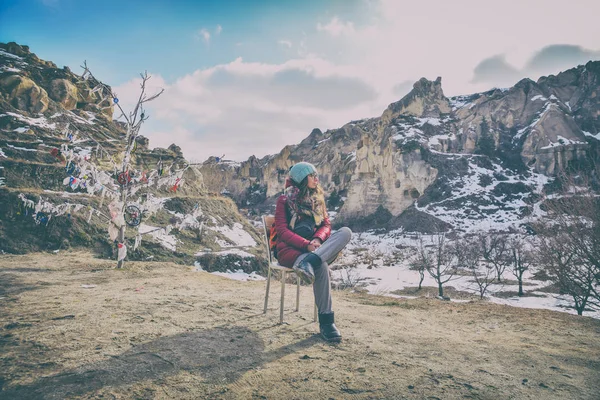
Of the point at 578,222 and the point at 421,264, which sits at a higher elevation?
the point at 578,222

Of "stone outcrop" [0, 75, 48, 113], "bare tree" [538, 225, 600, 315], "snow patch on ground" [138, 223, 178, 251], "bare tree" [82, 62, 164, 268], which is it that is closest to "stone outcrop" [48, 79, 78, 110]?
"stone outcrop" [0, 75, 48, 113]

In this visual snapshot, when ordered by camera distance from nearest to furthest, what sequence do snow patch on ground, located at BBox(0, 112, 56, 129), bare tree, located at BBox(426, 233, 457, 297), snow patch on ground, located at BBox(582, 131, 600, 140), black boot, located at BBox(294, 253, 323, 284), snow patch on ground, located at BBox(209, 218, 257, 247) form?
black boot, located at BBox(294, 253, 323, 284) < snow patch on ground, located at BBox(209, 218, 257, 247) < snow patch on ground, located at BBox(0, 112, 56, 129) < bare tree, located at BBox(426, 233, 457, 297) < snow patch on ground, located at BBox(582, 131, 600, 140)

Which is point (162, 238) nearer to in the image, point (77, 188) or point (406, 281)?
point (77, 188)

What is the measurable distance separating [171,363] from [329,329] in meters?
1.43

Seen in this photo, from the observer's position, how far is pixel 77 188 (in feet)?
47.6

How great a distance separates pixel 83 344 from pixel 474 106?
116055 millimetres

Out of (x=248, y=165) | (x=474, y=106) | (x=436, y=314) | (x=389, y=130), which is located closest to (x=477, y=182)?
(x=389, y=130)

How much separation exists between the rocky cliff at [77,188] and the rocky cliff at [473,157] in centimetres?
3796

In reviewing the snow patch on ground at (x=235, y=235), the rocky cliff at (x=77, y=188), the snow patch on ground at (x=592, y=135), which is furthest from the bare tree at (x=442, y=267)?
the snow patch on ground at (x=592, y=135)

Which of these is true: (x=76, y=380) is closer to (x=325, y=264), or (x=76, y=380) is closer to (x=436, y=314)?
(x=325, y=264)

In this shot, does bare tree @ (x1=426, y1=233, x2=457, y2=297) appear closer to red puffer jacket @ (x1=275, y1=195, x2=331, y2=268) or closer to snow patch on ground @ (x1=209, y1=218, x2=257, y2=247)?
snow patch on ground @ (x1=209, y1=218, x2=257, y2=247)

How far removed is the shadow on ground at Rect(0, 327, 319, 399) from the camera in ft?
5.93

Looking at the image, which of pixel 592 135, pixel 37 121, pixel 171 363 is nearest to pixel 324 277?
pixel 171 363

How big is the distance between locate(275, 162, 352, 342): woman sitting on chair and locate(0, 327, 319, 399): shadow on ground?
381 millimetres
